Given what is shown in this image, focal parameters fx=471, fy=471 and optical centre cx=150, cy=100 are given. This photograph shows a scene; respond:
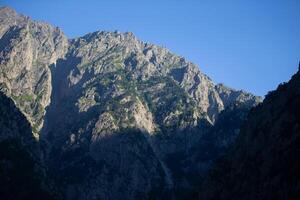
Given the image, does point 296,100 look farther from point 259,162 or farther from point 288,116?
point 259,162

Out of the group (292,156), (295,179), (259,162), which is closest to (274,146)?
(259,162)

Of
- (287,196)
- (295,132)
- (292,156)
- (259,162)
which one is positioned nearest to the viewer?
(287,196)

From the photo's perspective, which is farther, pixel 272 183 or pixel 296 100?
pixel 296 100

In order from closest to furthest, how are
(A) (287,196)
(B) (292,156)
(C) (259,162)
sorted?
1. (A) (287,196)
2. (B) (292,156)
3. (C) (259,162)

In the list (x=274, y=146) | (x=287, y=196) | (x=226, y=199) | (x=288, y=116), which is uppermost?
(x=288, y=116)

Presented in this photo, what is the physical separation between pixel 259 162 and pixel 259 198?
21.4m

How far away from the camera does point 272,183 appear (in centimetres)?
16412

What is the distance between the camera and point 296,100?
192625mm

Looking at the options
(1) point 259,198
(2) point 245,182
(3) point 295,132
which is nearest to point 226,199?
(2) point 245,182

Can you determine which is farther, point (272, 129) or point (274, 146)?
point (272, 129)

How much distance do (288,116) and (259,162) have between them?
22438 millimetres

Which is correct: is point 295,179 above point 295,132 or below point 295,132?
below

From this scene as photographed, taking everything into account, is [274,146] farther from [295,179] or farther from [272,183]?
[295,179]

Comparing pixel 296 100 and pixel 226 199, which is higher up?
pixel 296 100
